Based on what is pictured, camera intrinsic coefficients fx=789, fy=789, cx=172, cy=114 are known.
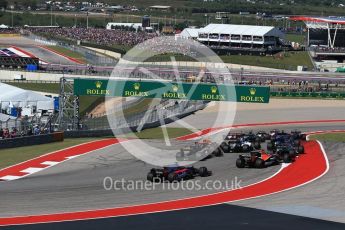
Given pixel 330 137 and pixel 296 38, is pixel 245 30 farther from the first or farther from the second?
pixel 330 137

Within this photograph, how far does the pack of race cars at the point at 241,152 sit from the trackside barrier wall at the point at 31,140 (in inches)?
407

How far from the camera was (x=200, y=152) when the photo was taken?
1594 inches

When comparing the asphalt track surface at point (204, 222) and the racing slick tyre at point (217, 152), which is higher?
the asphalt track surface at point (204, 222)

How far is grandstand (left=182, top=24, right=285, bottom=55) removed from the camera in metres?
137

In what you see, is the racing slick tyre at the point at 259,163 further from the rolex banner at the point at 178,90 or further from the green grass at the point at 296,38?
the green grass at the point at 296,38

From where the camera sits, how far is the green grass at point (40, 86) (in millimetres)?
83875

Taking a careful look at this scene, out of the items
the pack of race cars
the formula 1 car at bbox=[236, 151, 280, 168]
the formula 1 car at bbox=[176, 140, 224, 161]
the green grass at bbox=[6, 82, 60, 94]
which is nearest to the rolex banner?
the pack of race cars

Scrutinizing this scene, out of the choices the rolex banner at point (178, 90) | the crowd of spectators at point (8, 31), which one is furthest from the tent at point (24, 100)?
the crowd of spectators at point (8, 31)

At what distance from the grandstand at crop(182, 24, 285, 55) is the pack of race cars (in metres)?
89.1

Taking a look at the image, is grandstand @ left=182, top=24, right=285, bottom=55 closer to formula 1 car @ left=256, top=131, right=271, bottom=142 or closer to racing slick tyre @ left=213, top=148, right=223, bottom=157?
formula 1 car @ left=256, top=131, right=271, bottom=142

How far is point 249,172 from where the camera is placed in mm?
37250

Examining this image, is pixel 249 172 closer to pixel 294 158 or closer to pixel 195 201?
pixel 294 158

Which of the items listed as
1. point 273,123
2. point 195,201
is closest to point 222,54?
point 273,123

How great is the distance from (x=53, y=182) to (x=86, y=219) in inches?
303
